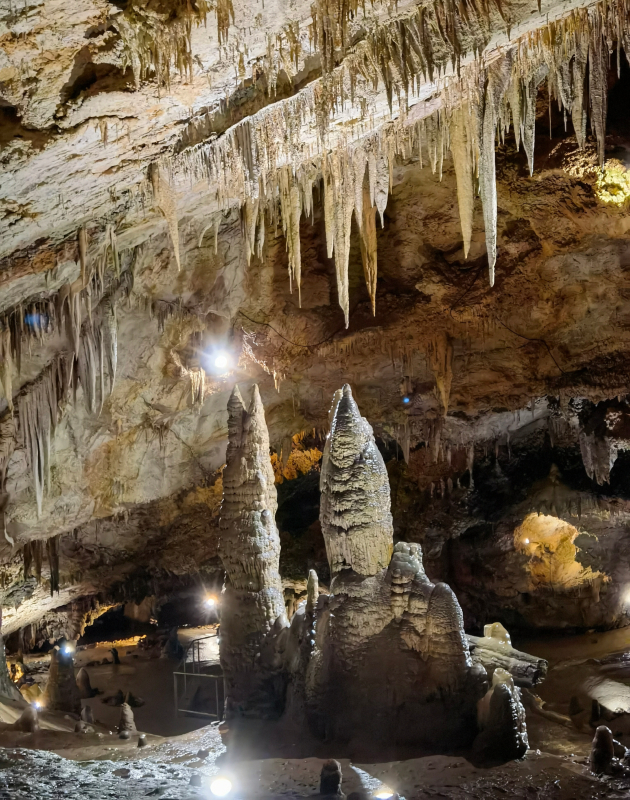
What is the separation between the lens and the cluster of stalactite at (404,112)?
4348 mm

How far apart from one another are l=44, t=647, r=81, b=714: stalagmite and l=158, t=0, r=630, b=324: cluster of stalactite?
7617 mm

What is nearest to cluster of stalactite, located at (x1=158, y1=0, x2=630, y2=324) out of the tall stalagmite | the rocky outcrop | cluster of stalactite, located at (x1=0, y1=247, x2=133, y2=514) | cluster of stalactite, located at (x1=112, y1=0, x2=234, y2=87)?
cluster of stalactite, located at (x1=112, y1=0, x2=234, y2=87)

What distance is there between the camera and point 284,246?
9.90 m

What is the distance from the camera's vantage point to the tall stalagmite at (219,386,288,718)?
764 cm

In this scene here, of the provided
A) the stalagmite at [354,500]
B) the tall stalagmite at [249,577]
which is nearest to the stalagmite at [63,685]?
the tall stalagmite at [249,577]

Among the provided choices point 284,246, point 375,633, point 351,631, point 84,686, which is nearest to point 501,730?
point 375,633

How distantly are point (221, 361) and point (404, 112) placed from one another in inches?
237

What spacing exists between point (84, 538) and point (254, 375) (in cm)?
524

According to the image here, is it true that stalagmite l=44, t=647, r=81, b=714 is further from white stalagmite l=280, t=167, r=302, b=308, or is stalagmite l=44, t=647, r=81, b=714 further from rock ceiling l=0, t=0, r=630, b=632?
white stalagmite l=280, t=167, r=302, b=308

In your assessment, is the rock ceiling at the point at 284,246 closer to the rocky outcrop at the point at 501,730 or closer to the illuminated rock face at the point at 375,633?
the illuminated rock face at the point at 375,633

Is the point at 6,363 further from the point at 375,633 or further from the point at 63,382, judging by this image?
the point at 375,633

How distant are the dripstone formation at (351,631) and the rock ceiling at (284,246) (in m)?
2.05

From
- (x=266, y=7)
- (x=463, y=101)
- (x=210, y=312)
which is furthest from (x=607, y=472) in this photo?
(x=266, y=7)

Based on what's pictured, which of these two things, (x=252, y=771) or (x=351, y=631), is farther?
(x=351, y=631)
